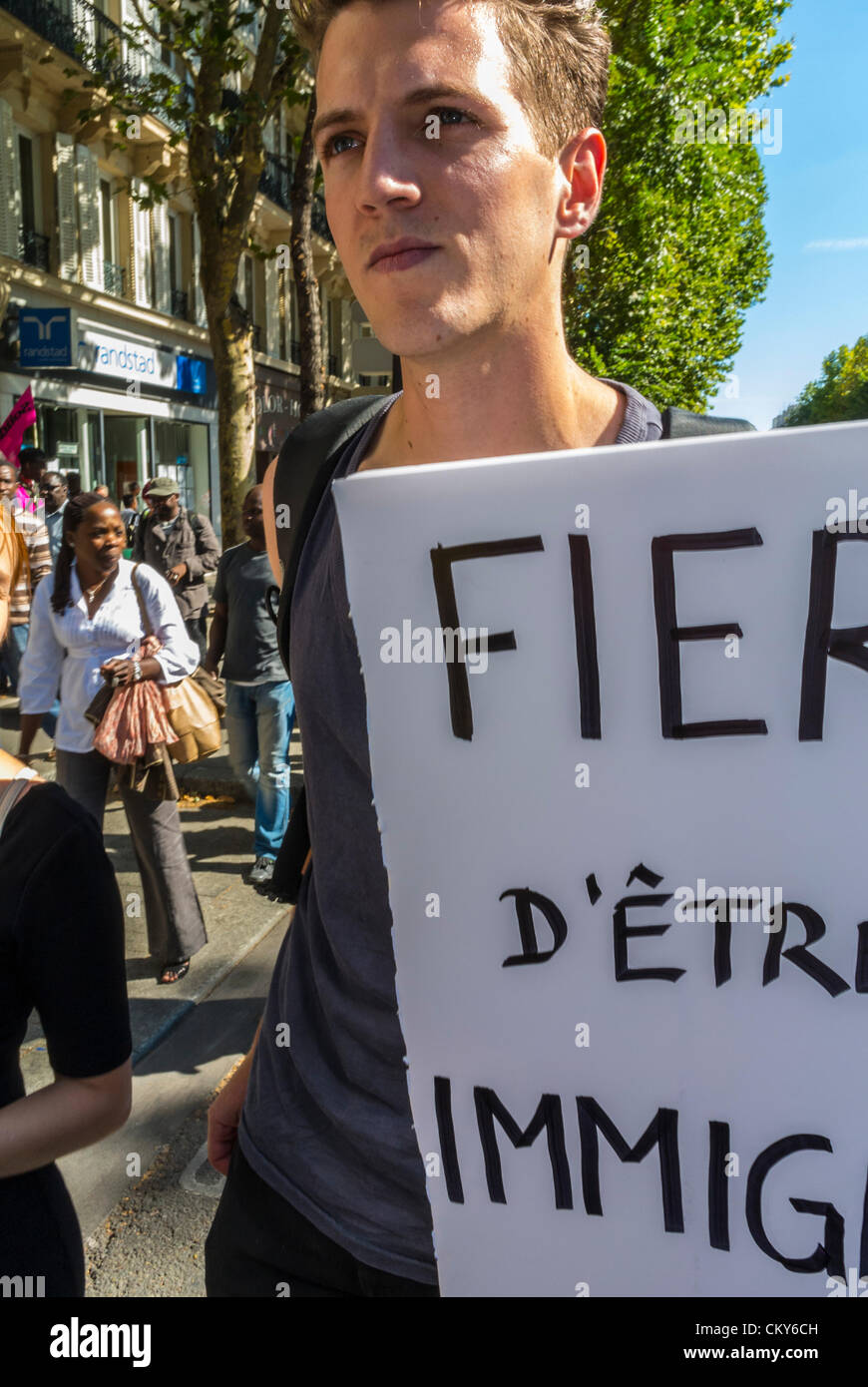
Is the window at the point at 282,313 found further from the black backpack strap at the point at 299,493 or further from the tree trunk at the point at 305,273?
the black backpack strap at the point at 299,493

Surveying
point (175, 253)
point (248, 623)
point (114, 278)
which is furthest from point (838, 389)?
point (248, 623)

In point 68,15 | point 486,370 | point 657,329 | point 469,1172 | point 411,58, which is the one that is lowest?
point 469,1172

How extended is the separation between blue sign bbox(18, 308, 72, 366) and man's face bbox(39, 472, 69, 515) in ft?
17.7

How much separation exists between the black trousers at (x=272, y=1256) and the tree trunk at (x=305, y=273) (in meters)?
8.25

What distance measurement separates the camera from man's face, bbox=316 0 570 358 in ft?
3.96

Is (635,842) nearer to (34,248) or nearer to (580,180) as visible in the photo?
(580,180)

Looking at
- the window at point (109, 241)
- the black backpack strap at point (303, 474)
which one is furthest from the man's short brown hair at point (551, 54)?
the window at point (109, 241)

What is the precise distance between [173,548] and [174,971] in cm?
549

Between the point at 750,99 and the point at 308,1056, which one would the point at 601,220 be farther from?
the point at 308,1056

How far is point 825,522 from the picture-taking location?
1059 millimetres

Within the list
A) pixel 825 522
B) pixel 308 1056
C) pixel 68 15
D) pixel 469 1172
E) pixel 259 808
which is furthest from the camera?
pixel 68 15

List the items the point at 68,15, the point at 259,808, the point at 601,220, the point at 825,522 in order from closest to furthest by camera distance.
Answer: the point at 825,522, the point at 259,808, the point at 68,15, the point at 601,220

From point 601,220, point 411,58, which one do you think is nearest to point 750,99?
point 601,220

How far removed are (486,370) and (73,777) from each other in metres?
3.99
